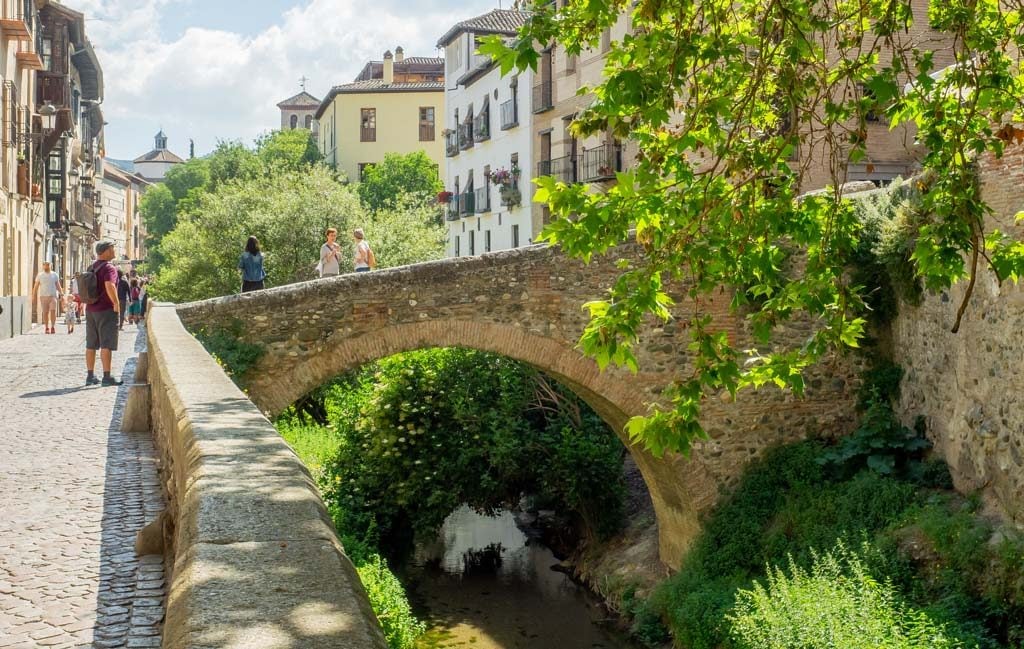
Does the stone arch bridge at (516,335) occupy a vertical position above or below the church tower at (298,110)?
below

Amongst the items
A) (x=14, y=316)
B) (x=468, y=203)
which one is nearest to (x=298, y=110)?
(x=468, y=203)

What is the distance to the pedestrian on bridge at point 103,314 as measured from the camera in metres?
11.0

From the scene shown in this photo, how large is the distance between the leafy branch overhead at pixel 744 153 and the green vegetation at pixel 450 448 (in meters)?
10.2

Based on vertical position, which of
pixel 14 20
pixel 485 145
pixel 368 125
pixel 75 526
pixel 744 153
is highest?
pixel 368 125

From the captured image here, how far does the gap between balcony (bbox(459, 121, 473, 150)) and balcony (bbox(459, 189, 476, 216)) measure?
1276 millimetres

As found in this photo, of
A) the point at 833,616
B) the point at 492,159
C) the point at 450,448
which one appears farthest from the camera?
the point at 492,159

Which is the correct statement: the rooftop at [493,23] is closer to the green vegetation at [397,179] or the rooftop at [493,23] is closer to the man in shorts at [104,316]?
the green vegetation at [397,179]

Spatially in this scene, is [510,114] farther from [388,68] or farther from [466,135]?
[388,68]

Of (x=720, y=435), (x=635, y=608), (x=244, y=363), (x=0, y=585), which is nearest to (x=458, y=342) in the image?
(x=244, y=363)

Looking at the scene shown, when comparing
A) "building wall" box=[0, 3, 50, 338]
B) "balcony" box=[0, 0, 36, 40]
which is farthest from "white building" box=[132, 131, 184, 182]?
"balcony" box=[0, 0, 36, 40]

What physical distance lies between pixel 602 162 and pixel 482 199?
815 cm

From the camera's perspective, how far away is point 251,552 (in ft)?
8.80

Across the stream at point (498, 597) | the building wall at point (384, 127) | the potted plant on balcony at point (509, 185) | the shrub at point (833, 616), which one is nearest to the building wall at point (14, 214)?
the stream at point (498, 597)

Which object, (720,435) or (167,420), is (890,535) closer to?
(720,435)
